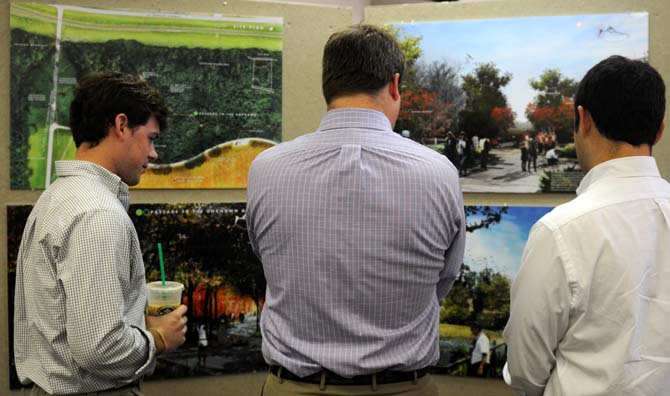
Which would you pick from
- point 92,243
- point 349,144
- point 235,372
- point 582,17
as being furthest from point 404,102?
point 92,243

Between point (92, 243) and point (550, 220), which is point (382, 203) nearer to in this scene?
point (550, 220)

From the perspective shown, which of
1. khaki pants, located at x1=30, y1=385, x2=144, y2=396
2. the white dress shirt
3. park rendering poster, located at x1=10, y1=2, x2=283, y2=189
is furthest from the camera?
park rendering poster, located at x1=10, y1=2, x2=283, y2=189

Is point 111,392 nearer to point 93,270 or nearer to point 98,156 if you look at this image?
point 93,270

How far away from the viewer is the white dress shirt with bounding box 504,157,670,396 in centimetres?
137

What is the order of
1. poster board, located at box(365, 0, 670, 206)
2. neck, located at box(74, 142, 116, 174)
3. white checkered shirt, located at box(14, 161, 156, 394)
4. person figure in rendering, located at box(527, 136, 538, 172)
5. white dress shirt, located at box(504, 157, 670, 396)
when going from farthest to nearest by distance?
1. person figure in rendering, located at box(527, 136, 538, 172)
2. poster board, located at box(365, 0, 670, 206)
3. neck, located at box(74, 142, 116, 174)
4. white checkered shirt, located at box(14, 161, 156, 394)
5. white dress shirt, located at box(504, 157, 670, 396)

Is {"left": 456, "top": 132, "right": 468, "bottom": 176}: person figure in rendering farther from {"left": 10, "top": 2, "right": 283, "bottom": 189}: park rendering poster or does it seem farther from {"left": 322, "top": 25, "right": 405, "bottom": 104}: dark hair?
{"left": 322, "top": 25, "right": 405, "bottom": 104}: dark hair

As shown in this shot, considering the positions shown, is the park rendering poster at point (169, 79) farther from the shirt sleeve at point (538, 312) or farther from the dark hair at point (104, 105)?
the shirt sleeve at point (538, 312)

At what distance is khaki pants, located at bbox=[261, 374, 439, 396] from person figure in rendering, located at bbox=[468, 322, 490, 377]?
83cm

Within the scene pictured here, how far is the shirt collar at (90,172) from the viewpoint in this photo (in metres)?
1.64

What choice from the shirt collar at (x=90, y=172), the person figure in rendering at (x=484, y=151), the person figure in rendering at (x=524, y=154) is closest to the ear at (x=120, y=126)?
the shirt collar at (x=90, y=172)

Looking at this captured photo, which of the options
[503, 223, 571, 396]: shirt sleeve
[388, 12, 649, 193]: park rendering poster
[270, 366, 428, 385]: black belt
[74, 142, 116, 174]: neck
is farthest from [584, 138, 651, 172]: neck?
[74, 142, 116, 174]: neck

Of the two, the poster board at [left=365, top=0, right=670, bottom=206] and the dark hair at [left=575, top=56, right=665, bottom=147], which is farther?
the poster board at [left=365, top=0, right=670, bottom=206]

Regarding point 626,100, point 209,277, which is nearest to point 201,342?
point 209,277

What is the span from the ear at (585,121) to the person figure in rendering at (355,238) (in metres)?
0.32
